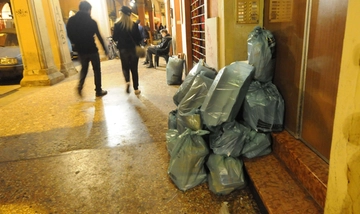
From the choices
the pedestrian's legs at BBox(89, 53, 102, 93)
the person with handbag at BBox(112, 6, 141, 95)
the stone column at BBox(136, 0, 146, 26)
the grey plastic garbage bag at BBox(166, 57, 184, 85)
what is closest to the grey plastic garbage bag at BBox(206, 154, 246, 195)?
the person with handbag at BBox(112, 6, 141, 95)

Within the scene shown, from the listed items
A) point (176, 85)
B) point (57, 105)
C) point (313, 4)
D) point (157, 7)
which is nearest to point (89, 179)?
point (313, 4)

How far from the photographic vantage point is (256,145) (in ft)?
7.10

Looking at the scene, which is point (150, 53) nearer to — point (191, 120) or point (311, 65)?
point (191, 120)

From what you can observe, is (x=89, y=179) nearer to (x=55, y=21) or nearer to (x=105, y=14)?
(x=55, y=21)

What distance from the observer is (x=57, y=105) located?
15.9ft

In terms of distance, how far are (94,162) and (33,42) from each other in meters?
5.83

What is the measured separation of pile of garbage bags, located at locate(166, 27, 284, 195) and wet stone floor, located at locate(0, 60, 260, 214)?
18cm

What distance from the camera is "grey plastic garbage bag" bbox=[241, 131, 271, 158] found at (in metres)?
2.16

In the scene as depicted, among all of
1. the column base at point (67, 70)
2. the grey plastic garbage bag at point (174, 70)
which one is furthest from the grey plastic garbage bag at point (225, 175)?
the column base at point (67, 70)

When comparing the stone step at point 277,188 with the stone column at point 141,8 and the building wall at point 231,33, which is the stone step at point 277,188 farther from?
the stone column at point 141,8

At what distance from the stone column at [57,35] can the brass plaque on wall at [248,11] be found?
7036 millimetres

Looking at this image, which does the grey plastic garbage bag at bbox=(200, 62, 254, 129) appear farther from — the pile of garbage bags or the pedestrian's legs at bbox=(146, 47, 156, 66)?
the pedestrian's legs at bbox=(146, 47, 156, 66)

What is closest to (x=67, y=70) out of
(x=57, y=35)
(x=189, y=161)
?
(x=57, y=35)

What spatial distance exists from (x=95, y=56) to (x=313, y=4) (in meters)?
4.15
